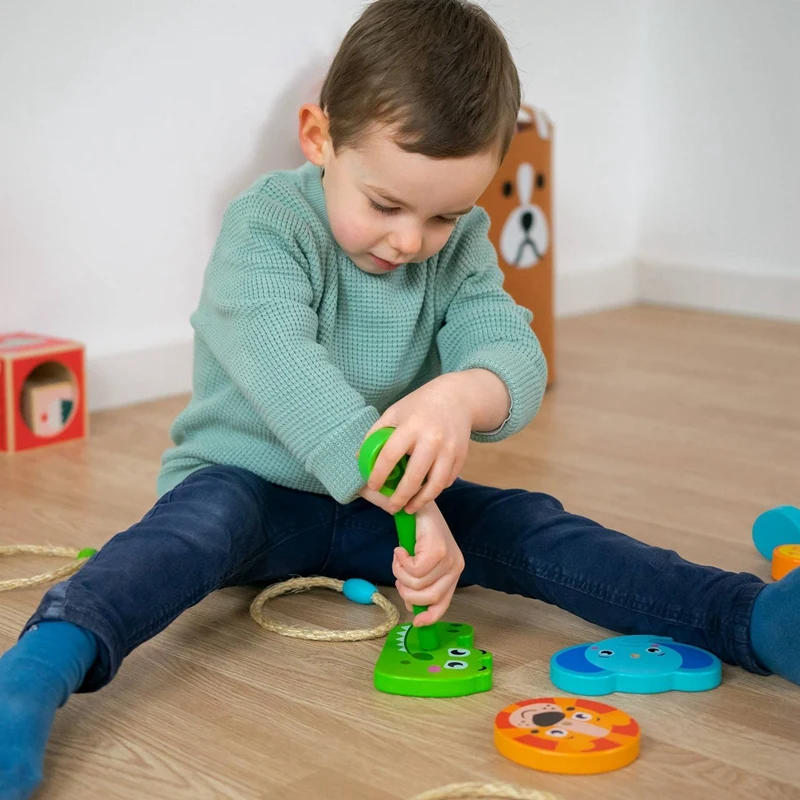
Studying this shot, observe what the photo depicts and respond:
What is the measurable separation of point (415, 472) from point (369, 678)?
178 millimetres

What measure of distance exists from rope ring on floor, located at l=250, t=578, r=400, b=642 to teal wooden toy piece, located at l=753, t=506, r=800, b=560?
38cm

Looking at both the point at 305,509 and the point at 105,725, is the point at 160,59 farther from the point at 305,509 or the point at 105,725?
the point at 105,725

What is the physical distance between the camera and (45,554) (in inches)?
45.0

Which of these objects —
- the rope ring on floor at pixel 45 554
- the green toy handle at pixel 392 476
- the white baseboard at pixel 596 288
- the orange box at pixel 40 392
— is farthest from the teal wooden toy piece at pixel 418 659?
the white baseboard at pixel 596 288

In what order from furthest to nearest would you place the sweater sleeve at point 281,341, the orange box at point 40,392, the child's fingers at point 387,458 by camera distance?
the orange box at point 40,392
the sweater sleeve at point 281,341
the child's fingers at point 387,458

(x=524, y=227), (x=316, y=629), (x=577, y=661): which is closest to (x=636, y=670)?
(x=577, y=661)

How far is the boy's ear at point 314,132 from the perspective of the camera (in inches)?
38.1

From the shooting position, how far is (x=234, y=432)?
1049mm

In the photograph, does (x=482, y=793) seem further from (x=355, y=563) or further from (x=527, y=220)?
(x=527, y=220)

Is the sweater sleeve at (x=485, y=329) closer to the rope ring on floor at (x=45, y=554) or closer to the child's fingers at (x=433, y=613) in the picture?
the child's fingers at (x=433, y=613)

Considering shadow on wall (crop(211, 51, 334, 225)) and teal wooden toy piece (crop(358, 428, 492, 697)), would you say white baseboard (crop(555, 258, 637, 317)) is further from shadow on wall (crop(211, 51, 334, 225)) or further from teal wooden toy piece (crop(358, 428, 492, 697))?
teal wooden toy piece (crop(358, 428, 492, 697))

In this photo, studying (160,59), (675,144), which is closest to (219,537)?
(160,59)

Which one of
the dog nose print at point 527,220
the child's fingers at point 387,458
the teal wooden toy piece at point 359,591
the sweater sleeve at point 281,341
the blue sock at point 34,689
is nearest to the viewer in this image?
the blue sock at point 34,689

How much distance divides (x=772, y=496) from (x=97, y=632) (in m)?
0.85
